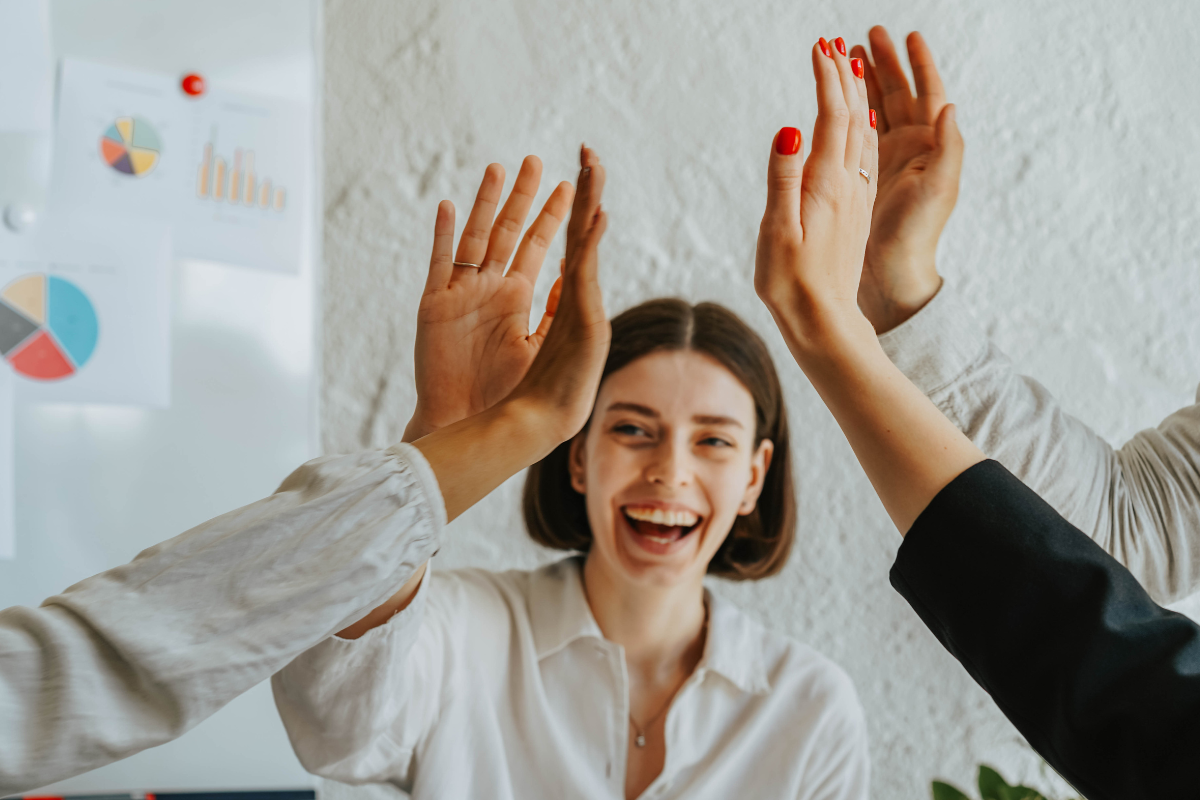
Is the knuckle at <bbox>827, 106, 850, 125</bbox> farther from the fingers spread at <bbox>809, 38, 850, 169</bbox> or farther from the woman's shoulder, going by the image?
the woman's shoulder

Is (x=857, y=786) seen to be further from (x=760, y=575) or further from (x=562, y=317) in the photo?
(x=562, y=317)

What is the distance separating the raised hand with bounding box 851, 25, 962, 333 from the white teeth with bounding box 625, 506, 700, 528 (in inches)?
17.0

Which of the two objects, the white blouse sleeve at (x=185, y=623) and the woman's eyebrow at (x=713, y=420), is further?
the woman's eyebrow at (x=713, y=420)

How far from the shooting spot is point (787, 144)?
0.51 meters

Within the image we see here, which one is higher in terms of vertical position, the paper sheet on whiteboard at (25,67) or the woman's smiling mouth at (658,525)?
the paper sheet on whiteboard at (25,67)

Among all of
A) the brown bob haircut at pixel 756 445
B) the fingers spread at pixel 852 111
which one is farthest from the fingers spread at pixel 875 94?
the brown bob haircut at pixel 756 445

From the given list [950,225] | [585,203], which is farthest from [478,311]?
[950,225]

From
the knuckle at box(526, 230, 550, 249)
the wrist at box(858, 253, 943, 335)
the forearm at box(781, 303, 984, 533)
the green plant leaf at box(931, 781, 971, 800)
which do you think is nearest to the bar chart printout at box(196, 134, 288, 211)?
the knuckle at box(526, 230, 550, 249)

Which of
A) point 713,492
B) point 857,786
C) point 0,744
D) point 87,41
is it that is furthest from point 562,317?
point 87,41

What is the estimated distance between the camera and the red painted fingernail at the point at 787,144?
509mm

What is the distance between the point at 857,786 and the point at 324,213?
1.08 metres

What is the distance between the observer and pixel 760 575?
52.4 inches

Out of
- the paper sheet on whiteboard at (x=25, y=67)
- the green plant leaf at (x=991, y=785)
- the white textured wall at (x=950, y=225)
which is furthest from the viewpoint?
the white textured wall at (x=950, y=225)

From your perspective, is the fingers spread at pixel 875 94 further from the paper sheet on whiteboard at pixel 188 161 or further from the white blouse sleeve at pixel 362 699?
the paper sheet on whiteboard at pixel 188 161
